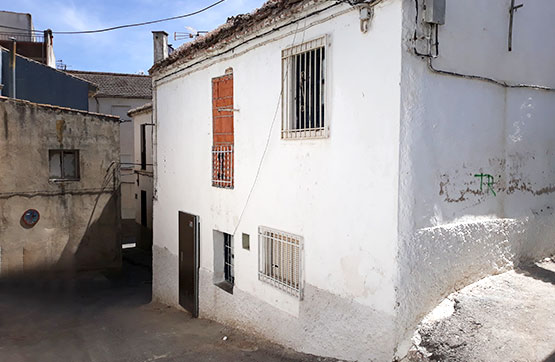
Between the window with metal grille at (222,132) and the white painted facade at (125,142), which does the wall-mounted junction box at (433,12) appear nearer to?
the window with metal grille at (222,132)

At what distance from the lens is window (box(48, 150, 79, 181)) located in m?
14.1

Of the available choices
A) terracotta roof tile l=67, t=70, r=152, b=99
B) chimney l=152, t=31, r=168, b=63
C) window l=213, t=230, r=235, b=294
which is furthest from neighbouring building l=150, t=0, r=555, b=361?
terracotta roof tile l=67, t=70, r=152, b=99

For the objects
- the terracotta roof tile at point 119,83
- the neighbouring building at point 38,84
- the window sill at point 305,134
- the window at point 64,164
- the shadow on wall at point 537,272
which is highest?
the terracotta roof tile at point 119,83

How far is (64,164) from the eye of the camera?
14383 millimetres

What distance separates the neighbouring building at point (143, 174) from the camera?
1894 cm

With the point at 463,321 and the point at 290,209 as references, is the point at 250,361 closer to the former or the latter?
the point at 290,209

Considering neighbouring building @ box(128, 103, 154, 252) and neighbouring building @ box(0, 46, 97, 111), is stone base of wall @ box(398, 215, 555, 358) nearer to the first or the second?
neighbouring building @ box(0, 46, 97, 111)

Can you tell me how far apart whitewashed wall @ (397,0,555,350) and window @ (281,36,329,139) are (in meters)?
1.34

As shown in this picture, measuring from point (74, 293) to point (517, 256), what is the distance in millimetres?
12533

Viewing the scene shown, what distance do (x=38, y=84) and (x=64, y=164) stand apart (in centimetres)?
489

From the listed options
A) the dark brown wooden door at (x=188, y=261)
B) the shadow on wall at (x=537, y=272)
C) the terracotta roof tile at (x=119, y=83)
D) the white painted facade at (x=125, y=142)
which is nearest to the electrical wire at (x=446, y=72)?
the shadow on wall at (x=537, y=272)

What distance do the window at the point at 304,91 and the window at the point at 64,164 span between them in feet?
33.6

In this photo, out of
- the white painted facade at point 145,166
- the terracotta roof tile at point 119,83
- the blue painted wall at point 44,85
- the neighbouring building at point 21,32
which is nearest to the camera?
the blue painted wall at point 44,85

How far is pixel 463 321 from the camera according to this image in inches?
199
